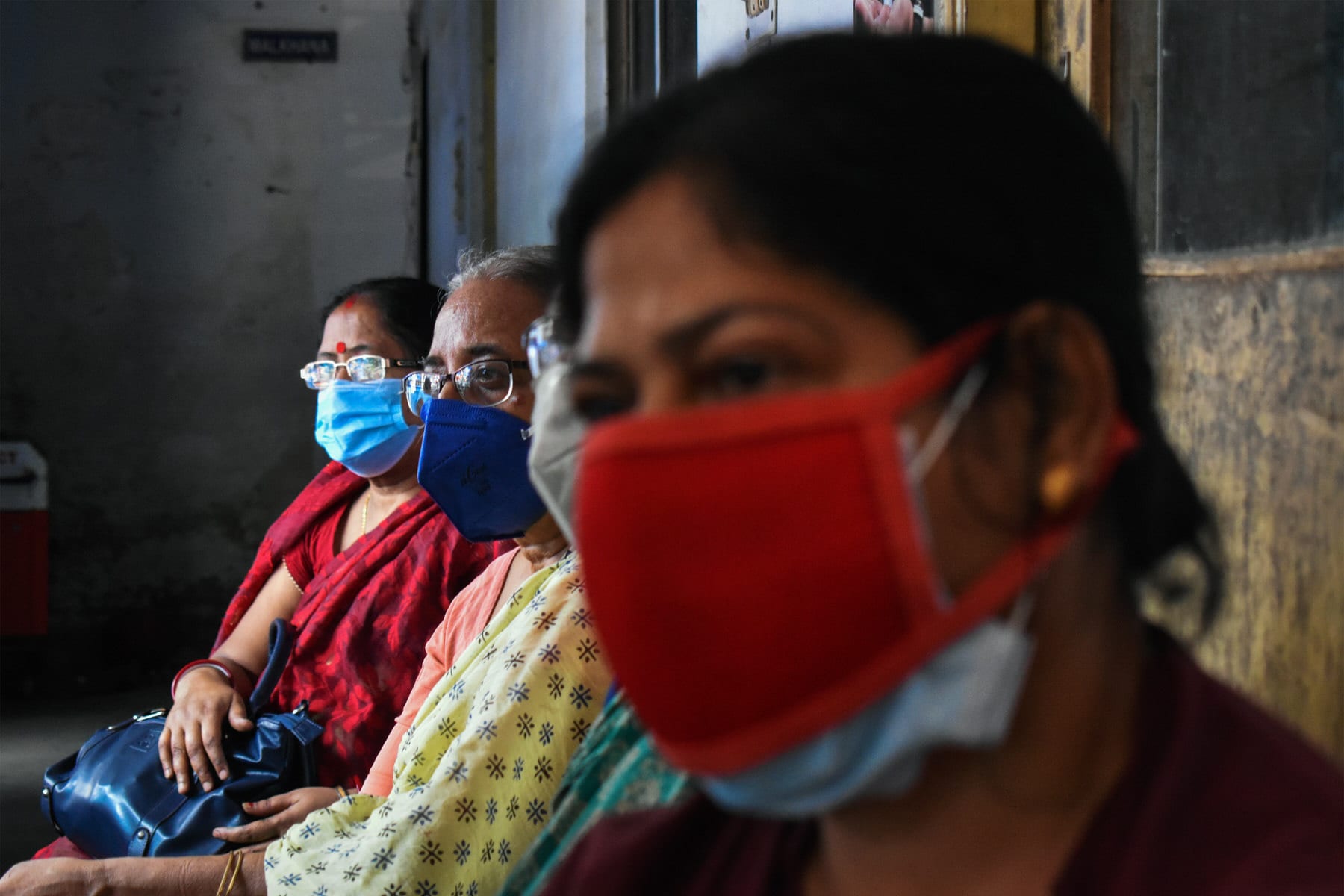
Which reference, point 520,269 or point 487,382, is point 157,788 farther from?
point 520,269

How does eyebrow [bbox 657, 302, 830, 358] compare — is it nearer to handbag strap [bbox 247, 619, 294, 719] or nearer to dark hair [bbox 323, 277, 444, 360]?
handbag strap [bbox 247, 619, 294, 719]

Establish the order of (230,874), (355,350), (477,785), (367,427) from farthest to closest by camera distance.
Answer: (355,350), (367,427), (230,874), (477,785)

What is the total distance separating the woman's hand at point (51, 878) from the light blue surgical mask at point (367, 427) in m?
0.93

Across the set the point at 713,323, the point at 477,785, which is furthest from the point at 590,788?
the point at 713,323

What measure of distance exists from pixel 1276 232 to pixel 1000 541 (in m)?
0.49

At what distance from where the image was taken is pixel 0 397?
211 inches

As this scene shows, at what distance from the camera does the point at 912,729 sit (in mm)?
618

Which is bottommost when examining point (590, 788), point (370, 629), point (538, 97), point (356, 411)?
point (370, 629)

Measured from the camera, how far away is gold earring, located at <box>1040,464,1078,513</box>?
0.64 metres

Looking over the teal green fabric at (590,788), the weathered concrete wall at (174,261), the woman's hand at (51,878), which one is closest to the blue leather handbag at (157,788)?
the woman's hand at (51,878)

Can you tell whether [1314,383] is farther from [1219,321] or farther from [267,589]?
[267,589]

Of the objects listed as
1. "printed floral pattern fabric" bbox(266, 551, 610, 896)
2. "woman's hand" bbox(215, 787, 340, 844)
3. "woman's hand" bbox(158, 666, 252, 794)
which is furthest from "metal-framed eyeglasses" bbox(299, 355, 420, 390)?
"printed floral pattern fabric" bbox(266, 551, 610, 896)

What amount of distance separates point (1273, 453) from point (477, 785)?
860mm

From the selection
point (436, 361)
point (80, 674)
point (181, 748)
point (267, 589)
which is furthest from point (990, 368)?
point (80, 674)
